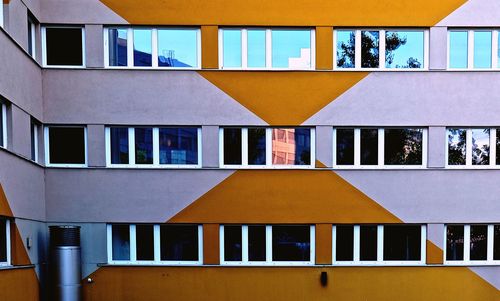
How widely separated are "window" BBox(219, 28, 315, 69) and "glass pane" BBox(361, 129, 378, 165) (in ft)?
7.11

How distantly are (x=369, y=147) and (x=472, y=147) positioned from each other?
254 cm

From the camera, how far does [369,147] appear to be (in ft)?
38.2

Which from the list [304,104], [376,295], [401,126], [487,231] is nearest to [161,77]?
[304,104]

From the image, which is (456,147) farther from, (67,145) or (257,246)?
(67,145)

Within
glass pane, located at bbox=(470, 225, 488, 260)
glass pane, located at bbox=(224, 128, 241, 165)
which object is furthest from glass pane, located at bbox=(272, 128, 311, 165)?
glass pane, located at bbox=(470, 225, 488, 260)

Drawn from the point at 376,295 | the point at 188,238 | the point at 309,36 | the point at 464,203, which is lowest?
the point at 376,295

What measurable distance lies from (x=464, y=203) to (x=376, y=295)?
10.1 ft

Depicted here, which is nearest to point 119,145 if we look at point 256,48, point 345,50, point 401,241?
point 256,48

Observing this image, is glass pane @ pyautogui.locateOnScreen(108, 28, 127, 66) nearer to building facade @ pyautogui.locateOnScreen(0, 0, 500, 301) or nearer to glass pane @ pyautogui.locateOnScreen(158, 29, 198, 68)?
building facade @ pyautogui.locateOnScreen(0, 0, 500, 301)

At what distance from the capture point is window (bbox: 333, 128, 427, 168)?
38.0ft

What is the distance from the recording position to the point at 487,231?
11.6 meters

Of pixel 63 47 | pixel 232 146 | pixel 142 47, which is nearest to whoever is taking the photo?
pixel 63 47

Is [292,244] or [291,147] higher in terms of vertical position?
[291,147]

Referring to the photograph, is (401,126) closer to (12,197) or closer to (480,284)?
(480,284)
